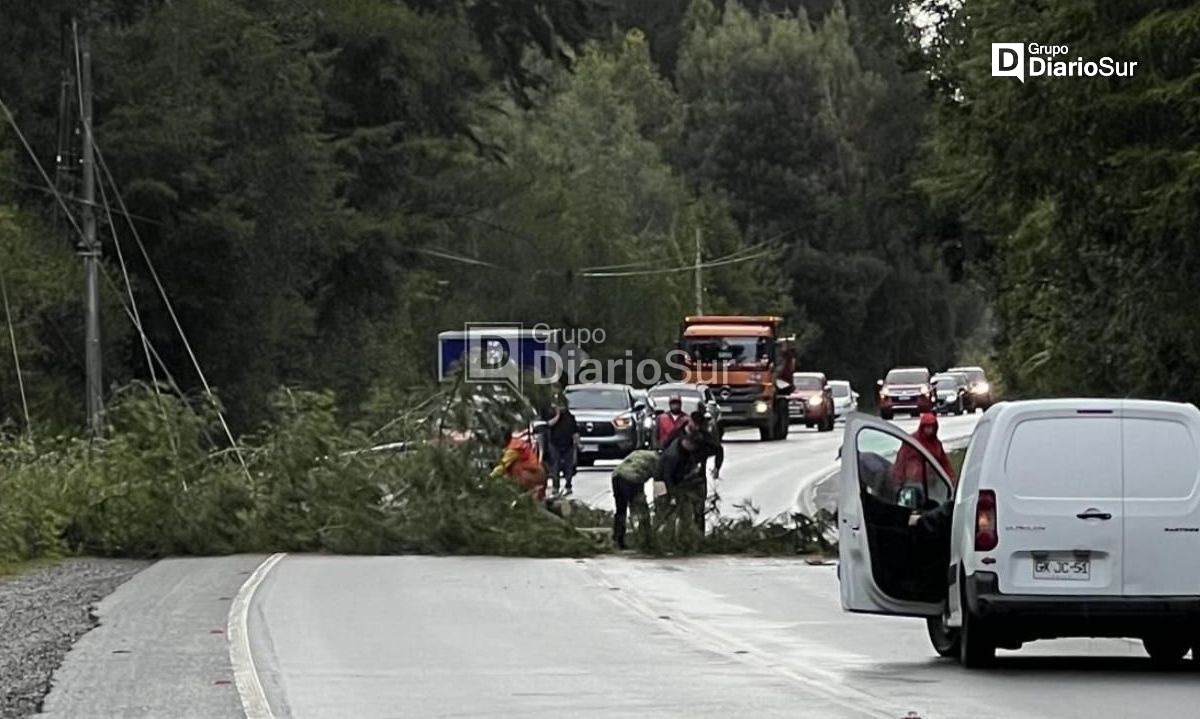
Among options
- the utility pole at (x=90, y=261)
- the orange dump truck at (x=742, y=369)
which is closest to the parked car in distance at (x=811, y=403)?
the orange dump truck at (x=742, y=369)

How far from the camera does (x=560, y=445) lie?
127ft

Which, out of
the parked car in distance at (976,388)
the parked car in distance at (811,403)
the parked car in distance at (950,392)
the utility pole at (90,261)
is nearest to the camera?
the utility pole at (90,261)

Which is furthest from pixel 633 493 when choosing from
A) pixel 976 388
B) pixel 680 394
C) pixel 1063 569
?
pixel 976 388

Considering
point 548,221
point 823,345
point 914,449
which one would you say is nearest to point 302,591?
point 914,449

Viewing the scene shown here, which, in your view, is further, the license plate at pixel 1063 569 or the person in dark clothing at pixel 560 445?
the person in dark clothing at pixel 560 445

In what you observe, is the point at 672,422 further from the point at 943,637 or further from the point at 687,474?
the point at 943,637

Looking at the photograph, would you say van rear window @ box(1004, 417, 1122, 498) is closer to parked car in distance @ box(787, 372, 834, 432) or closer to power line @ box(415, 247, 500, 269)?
power line @ box(415, 247, 500, 269)

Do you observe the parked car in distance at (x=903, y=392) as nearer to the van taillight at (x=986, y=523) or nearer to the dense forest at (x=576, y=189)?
the dense forest at (x=576, y=189)

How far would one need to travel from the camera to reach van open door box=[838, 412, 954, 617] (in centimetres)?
1694

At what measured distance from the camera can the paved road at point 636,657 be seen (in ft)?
46.7

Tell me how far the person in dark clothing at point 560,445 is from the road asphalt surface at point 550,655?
435 inches

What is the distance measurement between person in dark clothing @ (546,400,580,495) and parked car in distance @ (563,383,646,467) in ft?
39.5

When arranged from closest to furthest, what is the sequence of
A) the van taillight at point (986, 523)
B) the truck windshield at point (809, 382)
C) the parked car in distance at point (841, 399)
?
the van taillight at point (986, 523) → the truck windshield at point (809, 382) → the parked car in distance at point (841, 399)

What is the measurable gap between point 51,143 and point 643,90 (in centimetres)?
6078
